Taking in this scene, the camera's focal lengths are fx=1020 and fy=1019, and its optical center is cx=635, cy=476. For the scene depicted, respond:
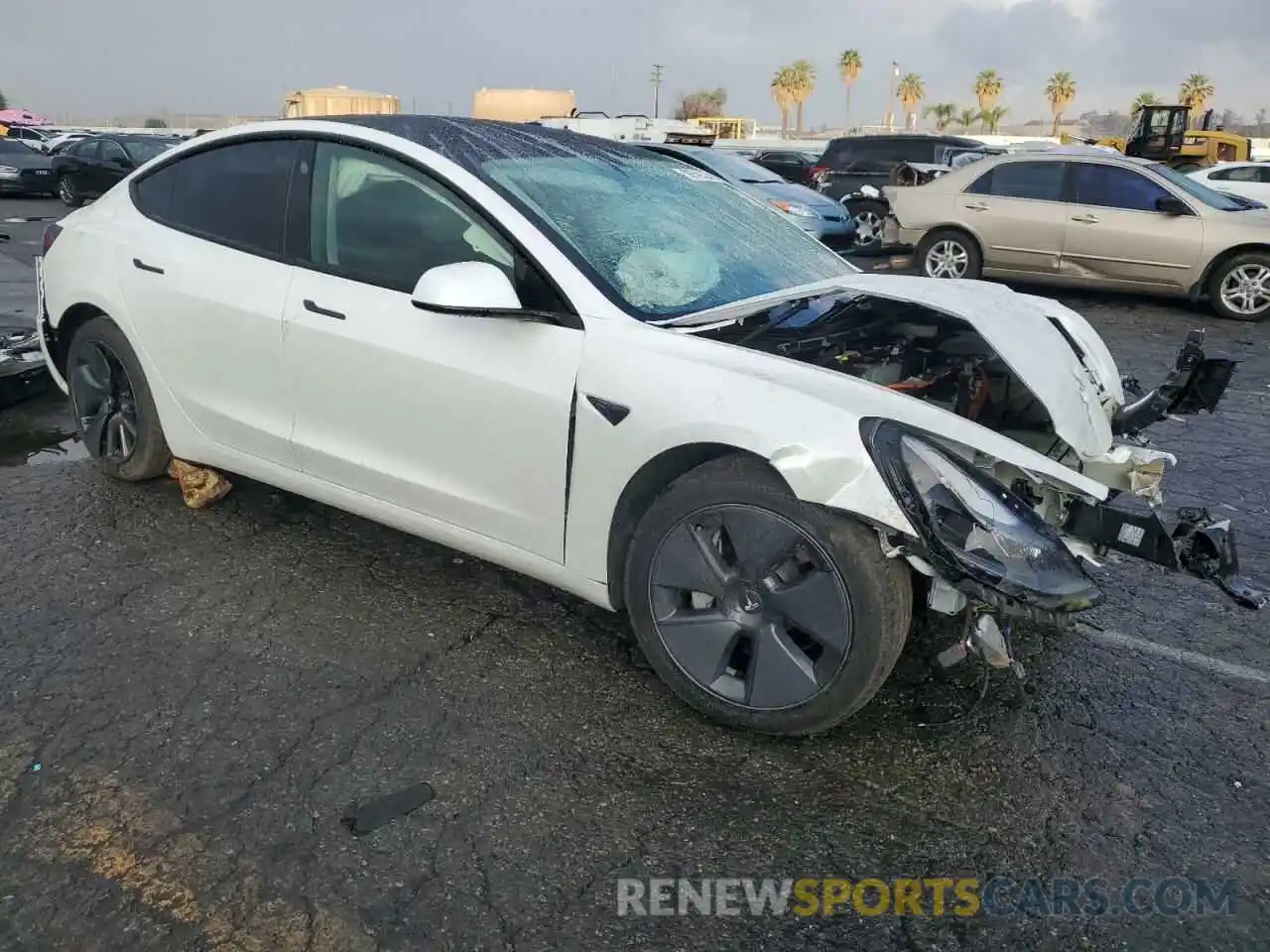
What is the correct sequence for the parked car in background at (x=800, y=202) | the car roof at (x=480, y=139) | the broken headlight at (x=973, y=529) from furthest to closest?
the parked car in background at (x=800, y=202) → the car roof at (x=480, y=139) → the broken headlight at (x=973, y=529)

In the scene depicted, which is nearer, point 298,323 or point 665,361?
point 665,361

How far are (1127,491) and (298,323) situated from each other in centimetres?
267

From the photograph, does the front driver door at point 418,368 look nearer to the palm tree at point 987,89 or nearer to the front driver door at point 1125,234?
the front driver door at point 1125,234

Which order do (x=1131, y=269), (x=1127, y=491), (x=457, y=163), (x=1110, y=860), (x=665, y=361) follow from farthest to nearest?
(x=1131, y=269) < (x=457, y=163) < (x=1127, y=491) < (x=665, y=361) < (x=1110, y=860)

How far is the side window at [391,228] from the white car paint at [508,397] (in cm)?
6

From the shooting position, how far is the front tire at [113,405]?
4.18m

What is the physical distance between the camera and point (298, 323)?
3.45 metres

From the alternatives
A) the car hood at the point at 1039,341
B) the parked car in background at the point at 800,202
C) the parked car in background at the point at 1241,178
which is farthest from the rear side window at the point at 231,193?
the parked car in background at the point at 1241,178

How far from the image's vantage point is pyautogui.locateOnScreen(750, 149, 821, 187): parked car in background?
21.6 meters

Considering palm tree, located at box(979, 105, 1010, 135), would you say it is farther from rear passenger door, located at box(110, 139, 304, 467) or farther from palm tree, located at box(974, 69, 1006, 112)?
rear passenger door, located at box(110, 139, 304, 467)

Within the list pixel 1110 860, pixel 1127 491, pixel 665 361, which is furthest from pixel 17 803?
pixel 1127 491

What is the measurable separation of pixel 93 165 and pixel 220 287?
776 inches

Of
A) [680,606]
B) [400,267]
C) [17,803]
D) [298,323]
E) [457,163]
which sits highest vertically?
[457,163]

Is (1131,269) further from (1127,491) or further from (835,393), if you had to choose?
(835,393)
